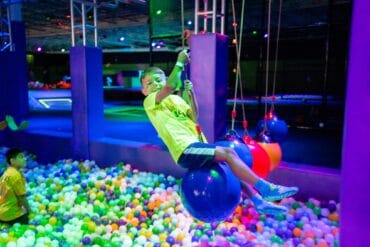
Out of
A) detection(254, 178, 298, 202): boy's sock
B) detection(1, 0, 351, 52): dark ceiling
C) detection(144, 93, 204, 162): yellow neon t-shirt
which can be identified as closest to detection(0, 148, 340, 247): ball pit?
detection(254, 178, 298, 202): boy's sock

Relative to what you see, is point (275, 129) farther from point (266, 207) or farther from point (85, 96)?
point (85, 96)

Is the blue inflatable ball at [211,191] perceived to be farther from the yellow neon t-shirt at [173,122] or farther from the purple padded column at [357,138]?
the purple padded column at [357,138]

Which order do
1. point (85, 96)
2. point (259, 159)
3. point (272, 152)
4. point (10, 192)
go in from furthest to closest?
point (85, 96), point (10, 192), point (272, 152), point (259, 159)

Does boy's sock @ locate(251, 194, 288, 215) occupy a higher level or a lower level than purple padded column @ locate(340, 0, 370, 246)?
lower

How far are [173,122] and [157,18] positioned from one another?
24.6 ft

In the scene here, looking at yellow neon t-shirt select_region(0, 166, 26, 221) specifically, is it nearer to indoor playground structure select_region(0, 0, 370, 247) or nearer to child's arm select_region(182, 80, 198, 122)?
indoor playground structure select_region(0, 0, 370, 247)

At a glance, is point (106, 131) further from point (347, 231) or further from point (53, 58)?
point (53, 58)

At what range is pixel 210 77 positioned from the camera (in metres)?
4.70

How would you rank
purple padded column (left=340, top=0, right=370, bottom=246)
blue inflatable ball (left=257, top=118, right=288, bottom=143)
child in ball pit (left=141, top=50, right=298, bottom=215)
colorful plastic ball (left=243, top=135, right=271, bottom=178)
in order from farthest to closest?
blue inflatable ball (left=257, top=118, right=288, bottom=143)
colorful plastic ball (left=243, top=135, right=271, bottom=178)
child in ball pit (left=141, top=50, right=298, bottom=215)
purple padded column (left=340, top=0, right=370, bottom=246)

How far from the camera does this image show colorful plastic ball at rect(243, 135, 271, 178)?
10.7ft

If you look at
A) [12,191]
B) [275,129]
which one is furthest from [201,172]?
[12,191]

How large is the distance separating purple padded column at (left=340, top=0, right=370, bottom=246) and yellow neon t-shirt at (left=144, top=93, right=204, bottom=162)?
178 centimetres

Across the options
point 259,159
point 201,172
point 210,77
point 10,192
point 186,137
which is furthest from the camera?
point 210,77

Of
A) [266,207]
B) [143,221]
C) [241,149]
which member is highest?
[241,149]
